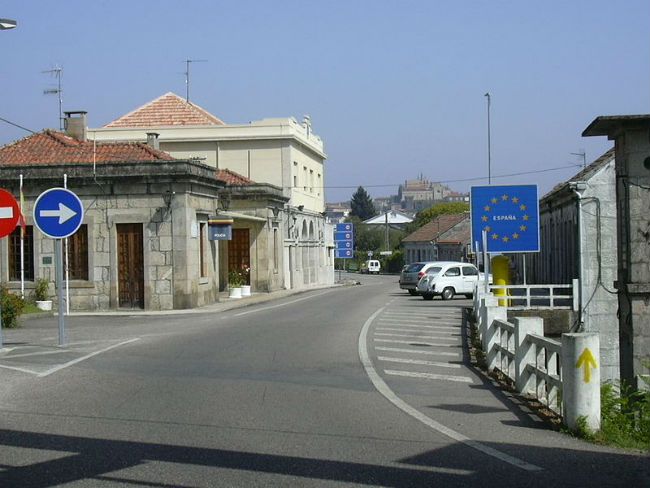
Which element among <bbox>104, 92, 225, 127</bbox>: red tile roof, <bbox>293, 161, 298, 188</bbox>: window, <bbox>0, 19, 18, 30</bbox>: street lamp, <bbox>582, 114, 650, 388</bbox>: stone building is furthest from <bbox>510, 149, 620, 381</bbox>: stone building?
<bbox>104, 92, 225, 127</bbox>: red tile roof

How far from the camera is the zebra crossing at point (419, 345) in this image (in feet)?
47.1

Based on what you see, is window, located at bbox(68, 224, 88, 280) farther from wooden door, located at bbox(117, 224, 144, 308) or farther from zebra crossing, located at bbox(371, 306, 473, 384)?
zebra crossing, located at bbox(371, 306, 473, 384)

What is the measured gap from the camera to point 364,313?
28.7 meters

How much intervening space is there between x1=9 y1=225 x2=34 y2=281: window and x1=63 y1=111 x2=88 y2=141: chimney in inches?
270

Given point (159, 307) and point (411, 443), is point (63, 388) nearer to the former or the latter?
point (411, 443)

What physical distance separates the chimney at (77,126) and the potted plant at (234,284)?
8887mm

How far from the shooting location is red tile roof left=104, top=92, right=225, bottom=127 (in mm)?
64312

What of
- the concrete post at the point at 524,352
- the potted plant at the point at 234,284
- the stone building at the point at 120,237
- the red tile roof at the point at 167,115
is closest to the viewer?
the concrete post at the point at 524,352

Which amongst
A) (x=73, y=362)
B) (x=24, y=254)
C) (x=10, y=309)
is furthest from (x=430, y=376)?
(x=24, y=254)

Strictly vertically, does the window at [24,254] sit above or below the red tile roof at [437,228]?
below

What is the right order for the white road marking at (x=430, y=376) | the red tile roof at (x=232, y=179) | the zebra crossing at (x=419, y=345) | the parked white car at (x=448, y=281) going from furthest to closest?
the red tile roof at (x=232, y=179)
the parked white car at (x=448, y=281)
the zebra crossing at (x=419, y=345)
the white road marking at (x=430, y=376)

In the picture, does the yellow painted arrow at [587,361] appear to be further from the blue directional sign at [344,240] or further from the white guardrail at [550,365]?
the blue directional sign at [344,240]

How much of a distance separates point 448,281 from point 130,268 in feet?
51.4

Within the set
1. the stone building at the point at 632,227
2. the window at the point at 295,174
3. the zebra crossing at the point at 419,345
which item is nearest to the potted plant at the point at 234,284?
the zebra crossing at the point at 419,345
